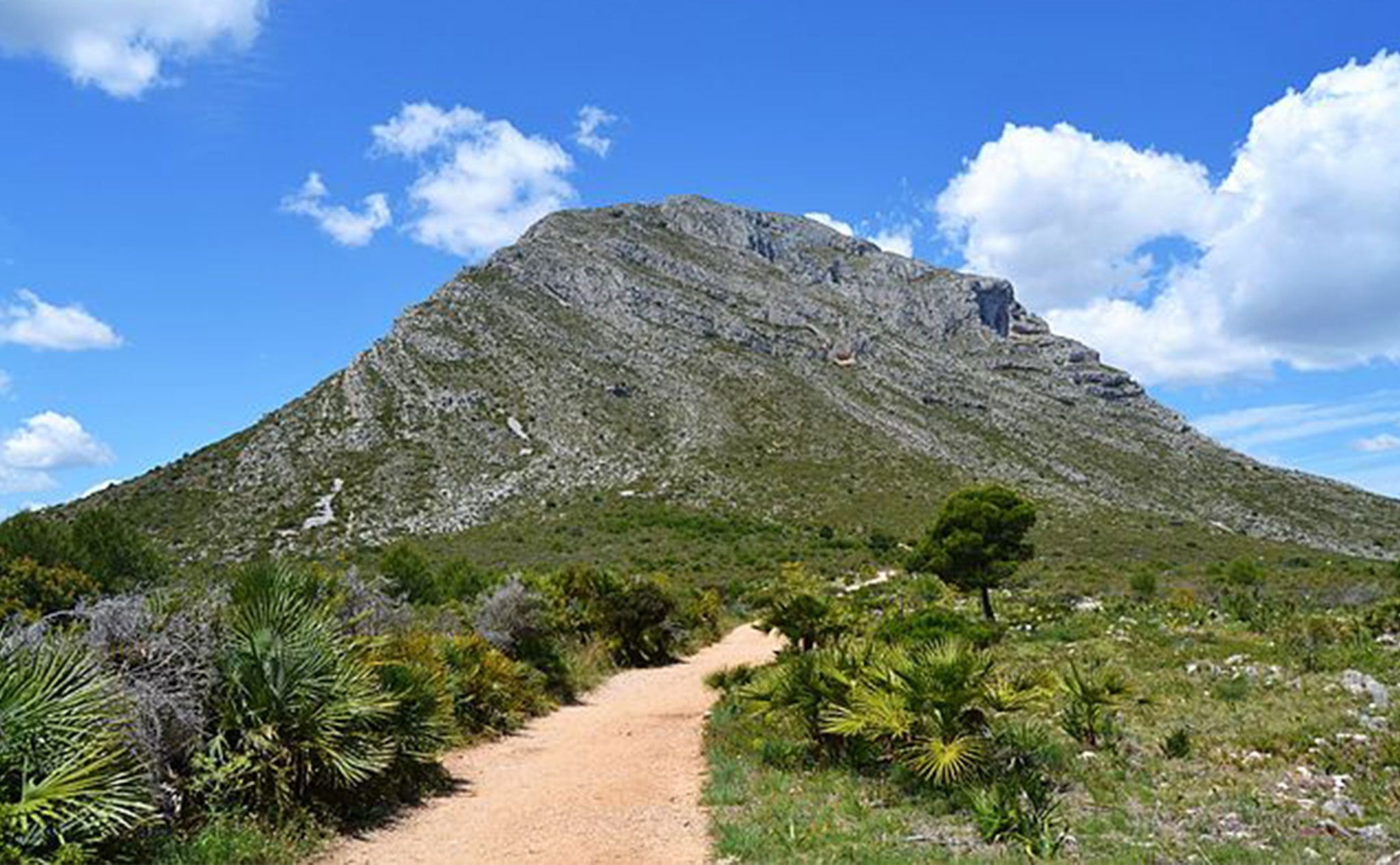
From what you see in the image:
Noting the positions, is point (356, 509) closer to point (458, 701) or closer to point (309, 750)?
point (458, 701)

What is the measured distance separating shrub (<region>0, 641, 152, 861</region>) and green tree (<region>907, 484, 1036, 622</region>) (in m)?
23.0

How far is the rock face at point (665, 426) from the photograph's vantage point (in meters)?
64.2

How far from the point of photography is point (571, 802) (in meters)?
10.3

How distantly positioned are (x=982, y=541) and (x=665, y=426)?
48.1m

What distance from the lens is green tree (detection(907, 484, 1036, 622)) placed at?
1077 inches

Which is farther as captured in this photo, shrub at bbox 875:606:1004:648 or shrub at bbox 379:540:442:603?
shrub at bbox 379:540:442:603

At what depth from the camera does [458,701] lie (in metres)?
13.8

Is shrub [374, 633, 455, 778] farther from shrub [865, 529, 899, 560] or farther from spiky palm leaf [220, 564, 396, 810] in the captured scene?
shrub [865, 529, 899, 560]

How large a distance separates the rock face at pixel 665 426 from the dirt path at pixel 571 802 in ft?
149

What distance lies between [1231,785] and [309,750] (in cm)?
886

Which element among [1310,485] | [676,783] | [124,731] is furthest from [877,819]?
[1310,485]

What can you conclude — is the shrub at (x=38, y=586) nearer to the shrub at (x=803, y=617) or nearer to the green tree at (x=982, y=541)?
the shrub at (x=803, y=617)

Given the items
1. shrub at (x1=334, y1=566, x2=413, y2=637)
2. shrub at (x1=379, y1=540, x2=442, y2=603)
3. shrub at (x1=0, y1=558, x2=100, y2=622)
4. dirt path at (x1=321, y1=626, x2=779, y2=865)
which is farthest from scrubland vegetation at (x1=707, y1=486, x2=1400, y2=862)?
shrub at (x1=379, y1=540, x2=442, y2=603)

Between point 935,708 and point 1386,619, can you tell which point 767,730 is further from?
point 1386,619
